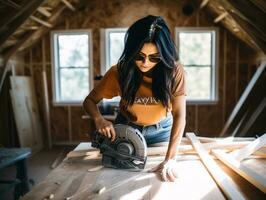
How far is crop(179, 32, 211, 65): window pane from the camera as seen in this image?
544cm

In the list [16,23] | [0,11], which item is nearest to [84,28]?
[16,23]

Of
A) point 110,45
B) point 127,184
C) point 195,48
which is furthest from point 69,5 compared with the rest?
point 127,184

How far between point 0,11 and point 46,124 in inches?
96.4

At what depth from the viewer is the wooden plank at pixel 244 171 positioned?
1.08 metres

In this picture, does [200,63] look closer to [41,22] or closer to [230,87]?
[230,87]

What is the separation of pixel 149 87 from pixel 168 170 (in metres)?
0.45

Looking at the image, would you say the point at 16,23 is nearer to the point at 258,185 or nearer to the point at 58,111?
the point at 58,111

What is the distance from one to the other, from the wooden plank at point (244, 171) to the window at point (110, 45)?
4158 millimetres

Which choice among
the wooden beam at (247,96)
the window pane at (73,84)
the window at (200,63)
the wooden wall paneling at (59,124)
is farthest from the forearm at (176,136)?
the wooden wall paneling at (59,124)

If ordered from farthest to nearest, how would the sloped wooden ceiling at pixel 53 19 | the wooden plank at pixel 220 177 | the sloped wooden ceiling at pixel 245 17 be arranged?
the sloped wooden ceiling at pixel 53 19 → the sloped wooden ceiling at pixel 245 17 → the wooden plank at pixel 220 177

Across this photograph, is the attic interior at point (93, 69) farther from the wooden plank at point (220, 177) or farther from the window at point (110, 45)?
the wooden plank at point (220, 177)

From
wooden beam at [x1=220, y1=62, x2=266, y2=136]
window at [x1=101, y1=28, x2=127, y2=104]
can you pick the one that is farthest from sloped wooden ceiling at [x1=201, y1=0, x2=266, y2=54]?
window at [x1=101, y1=28, x2=127, y2=104]

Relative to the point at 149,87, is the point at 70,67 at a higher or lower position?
higher

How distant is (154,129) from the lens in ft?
5.22
